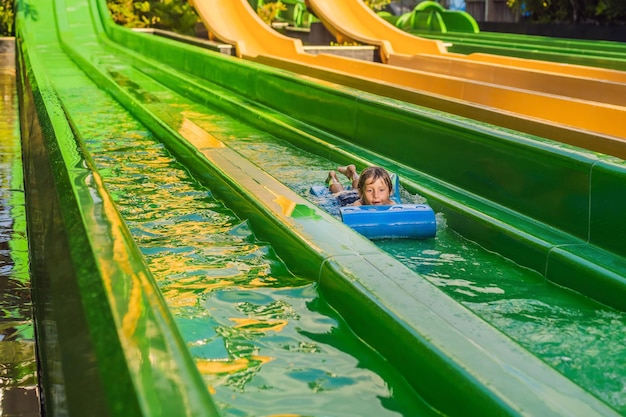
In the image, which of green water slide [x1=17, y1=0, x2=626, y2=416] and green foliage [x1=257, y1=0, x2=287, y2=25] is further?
green foliage [x1=257, y1=0, x2=287, y2=25]

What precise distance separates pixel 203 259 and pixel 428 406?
1374 mm

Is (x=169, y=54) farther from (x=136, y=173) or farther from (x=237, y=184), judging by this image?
(x=237, y=184)

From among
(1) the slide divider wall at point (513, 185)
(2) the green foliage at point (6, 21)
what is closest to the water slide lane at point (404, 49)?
(1) the slide divider wall at point (513, 185)

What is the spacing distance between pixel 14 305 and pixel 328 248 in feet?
3.68

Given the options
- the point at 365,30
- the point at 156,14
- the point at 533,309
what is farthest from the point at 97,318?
the point at 156,14

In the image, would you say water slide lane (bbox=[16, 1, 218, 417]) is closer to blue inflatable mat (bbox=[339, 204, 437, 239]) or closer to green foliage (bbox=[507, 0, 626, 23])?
blue inflatable mat (bbox=[339, 204, 437, 239])

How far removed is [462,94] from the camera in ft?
21.4

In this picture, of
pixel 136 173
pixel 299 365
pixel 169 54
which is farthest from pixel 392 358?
pixel 169 54

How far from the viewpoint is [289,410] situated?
1873 millimetres

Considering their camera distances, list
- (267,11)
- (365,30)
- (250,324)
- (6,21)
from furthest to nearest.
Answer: (267,11), (6,21), (365,30), (250,324)

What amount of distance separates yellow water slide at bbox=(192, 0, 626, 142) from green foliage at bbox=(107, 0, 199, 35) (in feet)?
11.3

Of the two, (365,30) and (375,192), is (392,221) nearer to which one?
(375,192)

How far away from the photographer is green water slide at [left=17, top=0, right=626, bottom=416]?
5.32 ft

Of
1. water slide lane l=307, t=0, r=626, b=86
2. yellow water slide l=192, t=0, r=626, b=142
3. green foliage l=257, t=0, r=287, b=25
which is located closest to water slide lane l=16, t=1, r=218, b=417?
yellow water slide l=192, t=0, r=626, b=142
